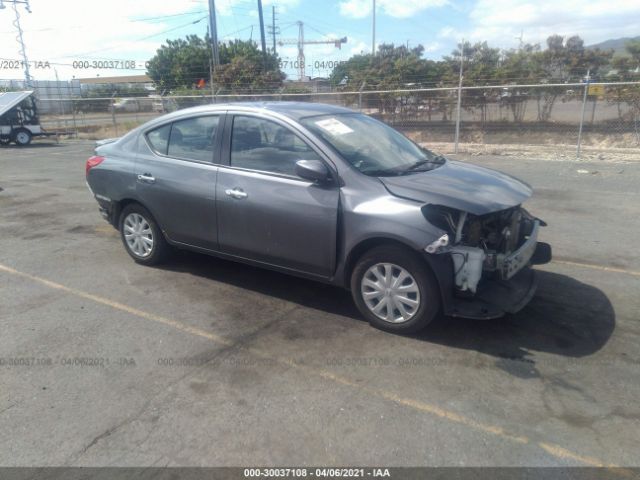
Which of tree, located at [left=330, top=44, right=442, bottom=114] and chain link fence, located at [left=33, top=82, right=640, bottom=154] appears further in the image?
tree, located at [left=330, top=44, right=442, bottom=114]

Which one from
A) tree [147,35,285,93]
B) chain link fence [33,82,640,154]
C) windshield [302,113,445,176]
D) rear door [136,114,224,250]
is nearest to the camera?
windshield [302,113,445,176]

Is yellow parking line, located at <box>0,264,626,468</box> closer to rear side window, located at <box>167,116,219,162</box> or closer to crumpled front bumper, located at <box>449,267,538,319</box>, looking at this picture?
crumpled front bumper, located at <box>449,267,538,319</box>

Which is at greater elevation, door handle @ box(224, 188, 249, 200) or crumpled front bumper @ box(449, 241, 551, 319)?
door handle @ box(224, 188, 249, 200)

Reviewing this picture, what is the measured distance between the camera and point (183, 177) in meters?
4.94

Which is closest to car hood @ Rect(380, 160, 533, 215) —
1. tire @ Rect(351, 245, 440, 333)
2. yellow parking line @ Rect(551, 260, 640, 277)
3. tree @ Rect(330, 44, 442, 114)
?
tire @ Rect(351, 245, 440, 333)

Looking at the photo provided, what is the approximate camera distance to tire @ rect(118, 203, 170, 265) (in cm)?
543

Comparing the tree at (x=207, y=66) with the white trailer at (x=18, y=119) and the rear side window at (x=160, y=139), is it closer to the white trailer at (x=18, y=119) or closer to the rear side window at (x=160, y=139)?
the white trailer at (x=18, y=119)

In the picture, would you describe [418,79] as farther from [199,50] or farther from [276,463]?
[199,50]

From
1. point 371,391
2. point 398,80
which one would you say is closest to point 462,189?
point 371,391

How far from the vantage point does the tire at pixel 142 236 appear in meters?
5.43

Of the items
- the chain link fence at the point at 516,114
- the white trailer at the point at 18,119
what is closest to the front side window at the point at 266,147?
the chain link fence at the point at 516,114

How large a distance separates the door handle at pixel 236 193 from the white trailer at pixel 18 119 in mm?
20703

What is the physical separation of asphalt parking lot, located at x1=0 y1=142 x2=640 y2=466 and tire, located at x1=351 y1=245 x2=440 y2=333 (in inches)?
5.9

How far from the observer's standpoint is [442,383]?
134 inches
